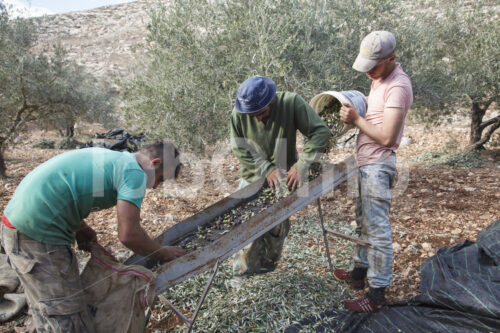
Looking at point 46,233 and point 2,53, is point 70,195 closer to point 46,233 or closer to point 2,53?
point 46,233

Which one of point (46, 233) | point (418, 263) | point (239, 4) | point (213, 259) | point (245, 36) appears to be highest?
point (239, 4)

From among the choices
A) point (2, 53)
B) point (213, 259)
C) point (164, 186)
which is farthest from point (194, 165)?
point (2, 53)

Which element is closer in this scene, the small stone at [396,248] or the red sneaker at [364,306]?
the red sneaker at [364,306]

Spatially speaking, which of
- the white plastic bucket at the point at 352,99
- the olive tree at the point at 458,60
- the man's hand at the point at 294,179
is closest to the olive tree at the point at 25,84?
the man's hand at the point at 294,179

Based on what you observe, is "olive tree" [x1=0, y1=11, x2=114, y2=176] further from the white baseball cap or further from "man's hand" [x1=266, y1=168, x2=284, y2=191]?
the white baseball cap

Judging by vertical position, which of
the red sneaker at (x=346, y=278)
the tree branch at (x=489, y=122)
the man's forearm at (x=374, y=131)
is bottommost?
the tree branch at (x=489, y=122)

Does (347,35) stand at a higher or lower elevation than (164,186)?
higher

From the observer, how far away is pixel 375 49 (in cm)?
290

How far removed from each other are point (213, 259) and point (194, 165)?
519cm

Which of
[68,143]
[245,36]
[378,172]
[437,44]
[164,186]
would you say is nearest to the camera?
[378,172]

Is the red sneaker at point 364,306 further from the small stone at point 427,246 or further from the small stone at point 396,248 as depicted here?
the small stone at point 427,246

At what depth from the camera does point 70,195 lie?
87.2 inches

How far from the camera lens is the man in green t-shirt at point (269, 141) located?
3199 millimetres

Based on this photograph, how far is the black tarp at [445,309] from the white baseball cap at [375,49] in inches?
85.2
